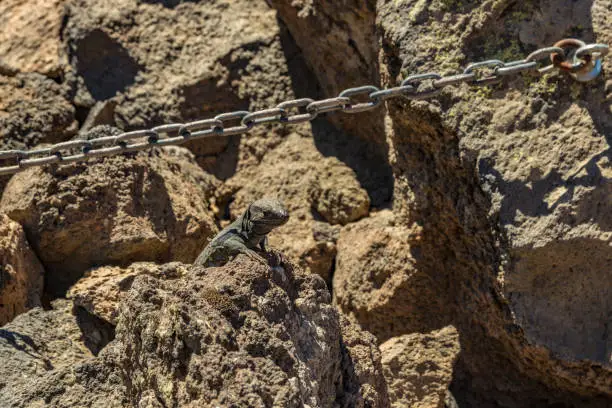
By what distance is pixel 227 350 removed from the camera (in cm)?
335

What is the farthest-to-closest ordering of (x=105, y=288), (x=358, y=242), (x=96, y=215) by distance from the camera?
(x=358, y=242) < (x=96, y=215) < (x=105, y=288)

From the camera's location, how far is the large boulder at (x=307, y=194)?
19.7 feet

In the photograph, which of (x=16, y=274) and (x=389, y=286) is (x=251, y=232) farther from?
(x=389, y=286)

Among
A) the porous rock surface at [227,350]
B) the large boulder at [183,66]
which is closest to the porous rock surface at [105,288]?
the porous rock surface at [227,350]

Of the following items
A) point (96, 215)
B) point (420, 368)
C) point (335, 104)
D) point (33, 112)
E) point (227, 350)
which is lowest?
point (227, 350)

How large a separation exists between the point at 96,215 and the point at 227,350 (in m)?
2.00

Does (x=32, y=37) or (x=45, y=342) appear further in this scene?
(x=32, y=37)

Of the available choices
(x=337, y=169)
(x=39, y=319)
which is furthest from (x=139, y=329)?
(x=337, y=169)

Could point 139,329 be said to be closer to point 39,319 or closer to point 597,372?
point 39,319

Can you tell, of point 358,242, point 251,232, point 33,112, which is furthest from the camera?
point 33,112

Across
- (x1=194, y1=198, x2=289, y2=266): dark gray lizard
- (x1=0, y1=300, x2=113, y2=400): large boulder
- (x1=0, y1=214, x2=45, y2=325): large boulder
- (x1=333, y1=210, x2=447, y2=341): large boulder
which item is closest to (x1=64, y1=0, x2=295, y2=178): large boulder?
(x1=333, y1=210, x2=447, y2=341): large boulder

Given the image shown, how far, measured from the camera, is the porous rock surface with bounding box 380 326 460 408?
193 inches

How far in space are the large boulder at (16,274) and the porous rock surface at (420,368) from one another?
6.13 feet

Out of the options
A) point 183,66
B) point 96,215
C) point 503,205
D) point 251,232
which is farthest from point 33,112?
point 503,205
